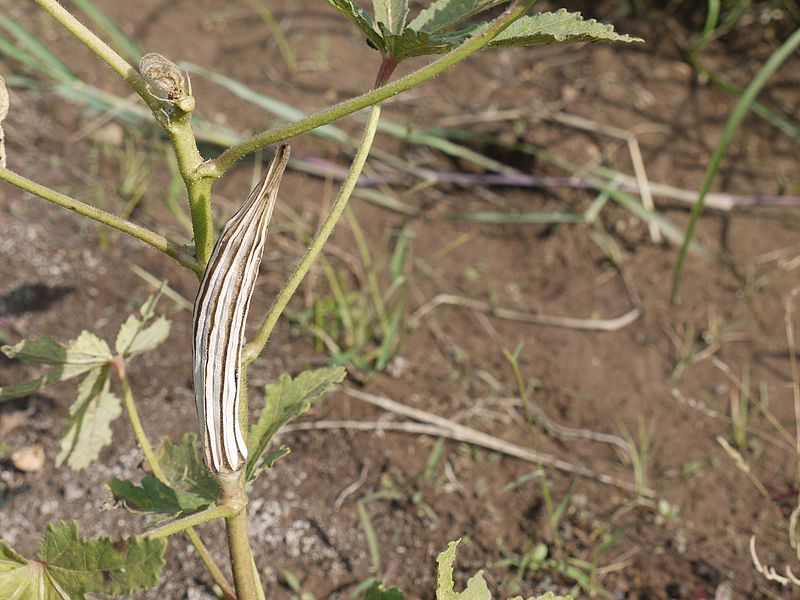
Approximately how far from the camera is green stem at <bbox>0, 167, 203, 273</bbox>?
85 cm

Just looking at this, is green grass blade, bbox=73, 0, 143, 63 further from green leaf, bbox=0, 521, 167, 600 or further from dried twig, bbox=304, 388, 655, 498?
green leaf, bbox=0, 521, 167, 600

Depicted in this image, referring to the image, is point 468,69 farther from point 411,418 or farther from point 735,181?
point 411,418

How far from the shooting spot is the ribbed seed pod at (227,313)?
2.82 ft

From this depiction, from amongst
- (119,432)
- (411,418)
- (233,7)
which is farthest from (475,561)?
(233,7)

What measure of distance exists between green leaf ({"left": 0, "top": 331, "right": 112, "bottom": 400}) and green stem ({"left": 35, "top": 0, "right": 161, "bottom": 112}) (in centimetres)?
50

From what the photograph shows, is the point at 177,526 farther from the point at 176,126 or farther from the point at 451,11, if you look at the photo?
the point at 451,11

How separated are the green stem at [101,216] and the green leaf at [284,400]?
0.26 metres

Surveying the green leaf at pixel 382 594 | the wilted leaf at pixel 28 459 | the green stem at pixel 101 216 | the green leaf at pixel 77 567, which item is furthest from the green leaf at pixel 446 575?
the wilted leaf at pixel 28 459

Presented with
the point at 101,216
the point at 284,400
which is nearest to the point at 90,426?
the point at 284,400

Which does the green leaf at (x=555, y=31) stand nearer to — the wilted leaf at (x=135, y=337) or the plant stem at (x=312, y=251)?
the plant stem at (x=312, y=251)

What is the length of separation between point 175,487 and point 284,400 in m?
0.22

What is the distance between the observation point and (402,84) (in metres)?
0.78

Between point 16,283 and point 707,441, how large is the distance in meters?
1.67

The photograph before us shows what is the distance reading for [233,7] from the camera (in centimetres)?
306
